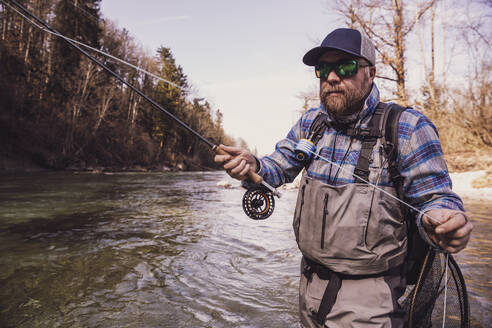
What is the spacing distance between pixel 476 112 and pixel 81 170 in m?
27.9

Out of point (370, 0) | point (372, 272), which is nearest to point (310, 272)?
point (372, 272)

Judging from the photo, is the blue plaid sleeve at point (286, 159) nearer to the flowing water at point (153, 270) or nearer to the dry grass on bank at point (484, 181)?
the flowing water at point (153, 270)

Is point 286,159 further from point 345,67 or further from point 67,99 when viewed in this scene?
point 67,99

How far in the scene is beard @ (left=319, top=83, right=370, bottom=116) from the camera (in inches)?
77.0

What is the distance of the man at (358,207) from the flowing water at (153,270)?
183 cm

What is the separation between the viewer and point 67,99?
31781mm

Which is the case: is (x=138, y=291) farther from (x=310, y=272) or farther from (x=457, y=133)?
(x=457, y=133)

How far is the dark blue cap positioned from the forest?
1604cm

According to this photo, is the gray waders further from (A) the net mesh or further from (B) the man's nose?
(B) the man's nose

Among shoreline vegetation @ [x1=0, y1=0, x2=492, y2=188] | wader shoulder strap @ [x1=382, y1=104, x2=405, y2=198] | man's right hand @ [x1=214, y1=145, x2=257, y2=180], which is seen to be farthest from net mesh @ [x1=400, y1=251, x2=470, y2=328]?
shoreline vegetation @ [x1=0, y1=0, x2=492, y2=188]

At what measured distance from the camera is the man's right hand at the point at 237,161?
2.03 meters

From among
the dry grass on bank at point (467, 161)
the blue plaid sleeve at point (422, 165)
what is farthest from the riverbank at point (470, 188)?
the blue plaid sleeve at point (422, 165)

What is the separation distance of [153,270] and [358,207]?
3.76 m

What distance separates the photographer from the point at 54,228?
679cm
